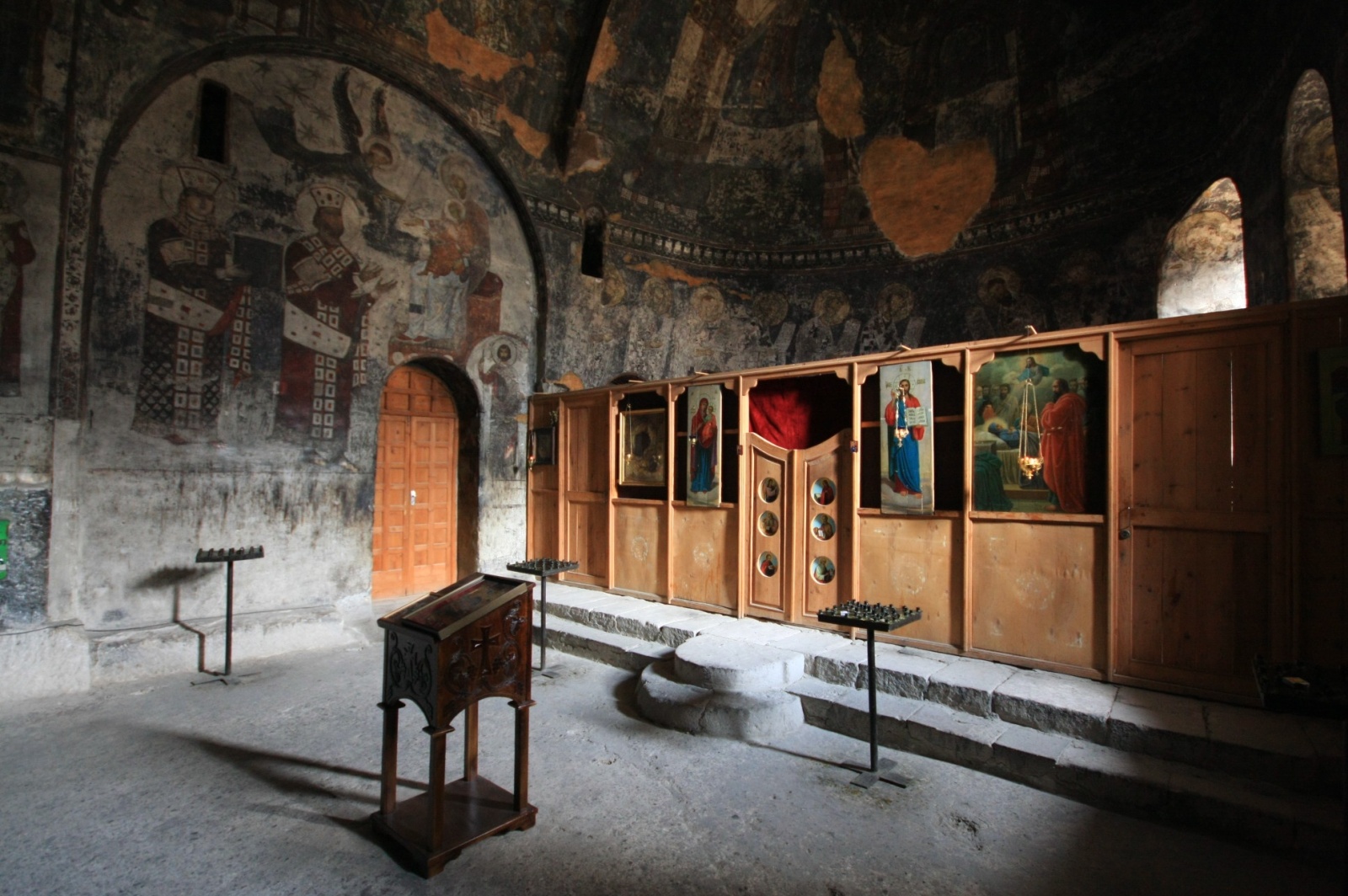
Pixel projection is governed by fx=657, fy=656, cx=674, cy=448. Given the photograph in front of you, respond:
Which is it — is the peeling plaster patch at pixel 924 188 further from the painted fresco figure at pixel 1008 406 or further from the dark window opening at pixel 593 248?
the painted fresco figure at pixel 1008 406

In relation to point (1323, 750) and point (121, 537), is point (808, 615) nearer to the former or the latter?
point (1323, 750)

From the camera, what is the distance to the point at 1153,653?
4762mm

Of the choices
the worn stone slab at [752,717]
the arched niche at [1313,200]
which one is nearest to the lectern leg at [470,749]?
the worn stone slab at [752,717]

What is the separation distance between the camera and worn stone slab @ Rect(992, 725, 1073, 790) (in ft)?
13.4

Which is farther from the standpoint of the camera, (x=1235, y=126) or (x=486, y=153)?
(x=486, y=153)

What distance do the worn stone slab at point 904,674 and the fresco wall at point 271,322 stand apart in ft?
19.2

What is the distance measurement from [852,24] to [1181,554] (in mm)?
10141

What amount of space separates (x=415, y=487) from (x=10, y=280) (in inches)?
179

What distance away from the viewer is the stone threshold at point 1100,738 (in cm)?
354

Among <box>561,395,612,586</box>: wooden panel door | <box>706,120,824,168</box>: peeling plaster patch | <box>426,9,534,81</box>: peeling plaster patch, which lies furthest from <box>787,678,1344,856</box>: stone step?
<box>706,120,824,168</box>: peeling plaster patch

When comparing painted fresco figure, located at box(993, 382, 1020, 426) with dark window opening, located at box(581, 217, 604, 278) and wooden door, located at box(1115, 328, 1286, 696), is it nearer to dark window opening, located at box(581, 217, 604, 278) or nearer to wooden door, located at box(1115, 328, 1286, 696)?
wooden door, located at box(1115, 328, 1286, 696)

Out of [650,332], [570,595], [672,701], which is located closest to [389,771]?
[672,701]

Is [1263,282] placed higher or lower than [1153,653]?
higher

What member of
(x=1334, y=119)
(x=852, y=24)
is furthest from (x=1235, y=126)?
(x=852, y=24)
